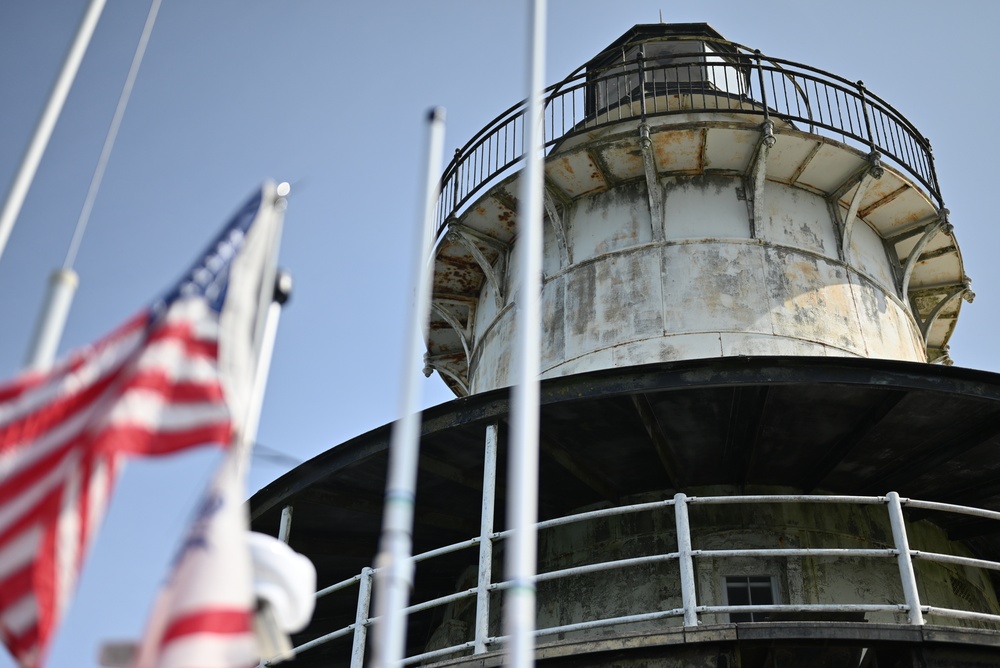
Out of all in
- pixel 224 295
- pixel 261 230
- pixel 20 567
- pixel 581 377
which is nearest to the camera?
pixel 20 567

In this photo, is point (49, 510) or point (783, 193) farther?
point (783, 193)

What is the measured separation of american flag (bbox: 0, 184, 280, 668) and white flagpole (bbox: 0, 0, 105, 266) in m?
1.00

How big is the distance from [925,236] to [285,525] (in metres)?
10.1

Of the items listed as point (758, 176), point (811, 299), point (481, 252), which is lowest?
point (811, 299)

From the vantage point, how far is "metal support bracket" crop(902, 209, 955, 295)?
48.6 feet

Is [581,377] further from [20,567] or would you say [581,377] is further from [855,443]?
[20,567]

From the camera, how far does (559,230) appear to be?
1437 cm

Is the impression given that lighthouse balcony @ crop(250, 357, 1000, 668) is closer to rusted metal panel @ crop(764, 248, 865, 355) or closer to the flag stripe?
rusted metal panel @ crop(764, 248, 865, 355)

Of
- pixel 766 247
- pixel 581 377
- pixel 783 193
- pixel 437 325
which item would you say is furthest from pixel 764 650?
pixel 437 325

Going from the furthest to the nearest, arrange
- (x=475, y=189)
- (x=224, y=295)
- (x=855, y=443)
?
(x=475, y=189) → (x=855, y=443) → (x=224, y=295)

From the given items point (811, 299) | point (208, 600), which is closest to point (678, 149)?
point (811, 299)

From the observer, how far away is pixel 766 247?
13.6 meters

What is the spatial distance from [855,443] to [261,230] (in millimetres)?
7819

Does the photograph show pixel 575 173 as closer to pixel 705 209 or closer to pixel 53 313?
pixel 705 209
